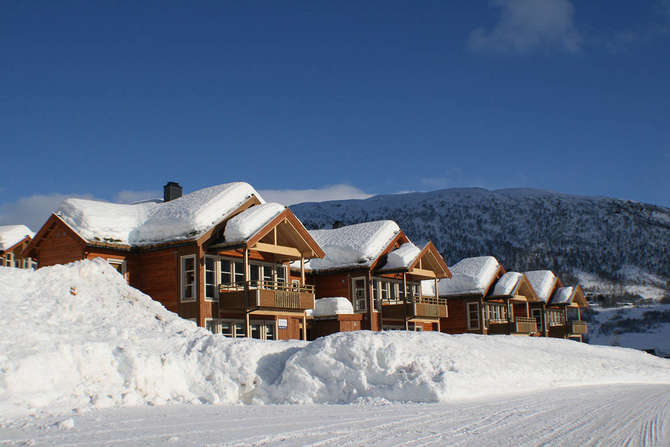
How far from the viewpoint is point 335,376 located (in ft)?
49.9

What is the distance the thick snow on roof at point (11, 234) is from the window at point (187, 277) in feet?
52.5

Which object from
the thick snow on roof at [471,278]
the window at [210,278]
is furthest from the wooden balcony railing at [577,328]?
the window at [210,278]

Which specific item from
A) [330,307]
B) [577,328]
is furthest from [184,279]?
[577,328]

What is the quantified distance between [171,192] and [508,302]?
2735 cm

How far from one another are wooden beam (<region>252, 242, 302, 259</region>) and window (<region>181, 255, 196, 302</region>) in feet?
8.58

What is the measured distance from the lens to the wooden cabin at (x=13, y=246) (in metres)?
36.1

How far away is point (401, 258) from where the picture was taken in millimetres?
33375

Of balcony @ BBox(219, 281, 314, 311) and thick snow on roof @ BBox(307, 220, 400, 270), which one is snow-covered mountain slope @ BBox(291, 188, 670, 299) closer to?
thick snow on roof @ BBox(307, 220, 400, 270)

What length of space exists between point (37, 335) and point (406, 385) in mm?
7941

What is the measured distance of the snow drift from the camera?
1224cm

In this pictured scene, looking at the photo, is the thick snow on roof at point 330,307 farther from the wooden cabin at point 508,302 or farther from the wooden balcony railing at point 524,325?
the wooden balcony railing at point 524,325

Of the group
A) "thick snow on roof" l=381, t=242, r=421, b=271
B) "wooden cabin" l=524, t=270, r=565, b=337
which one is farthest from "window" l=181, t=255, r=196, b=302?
"wooden cabin" l=524, t=270, r=565, b=337

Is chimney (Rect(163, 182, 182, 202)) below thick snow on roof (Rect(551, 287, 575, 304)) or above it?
above

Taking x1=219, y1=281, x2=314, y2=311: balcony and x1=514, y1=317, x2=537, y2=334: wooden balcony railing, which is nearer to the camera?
x1=219, y1=281, x2=314, y2=311: balcony
